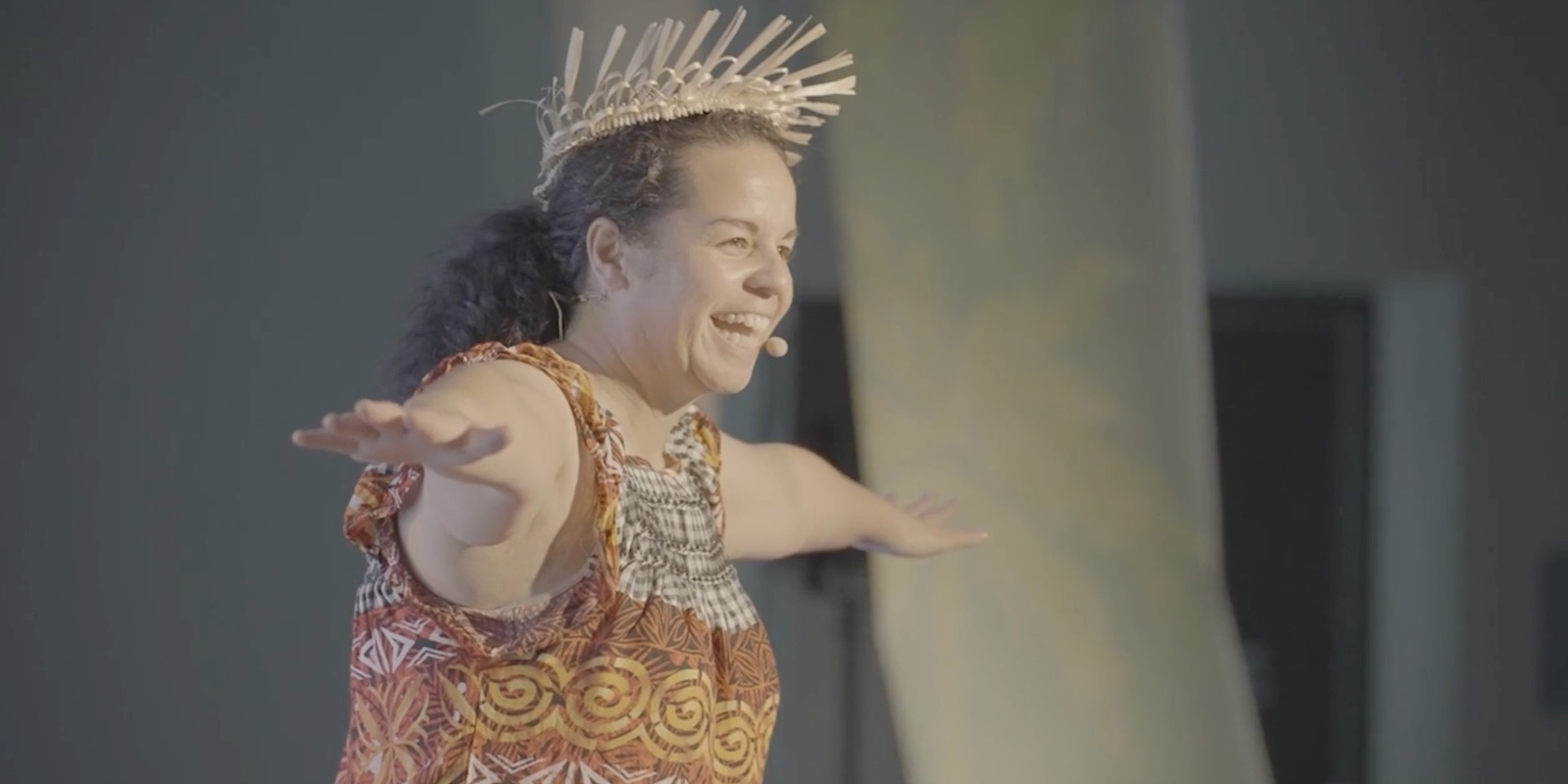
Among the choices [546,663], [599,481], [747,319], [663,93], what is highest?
[663,93]

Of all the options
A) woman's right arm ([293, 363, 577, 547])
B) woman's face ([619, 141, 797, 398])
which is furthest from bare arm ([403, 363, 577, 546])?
woman's face ([619, 141, 797, 398])

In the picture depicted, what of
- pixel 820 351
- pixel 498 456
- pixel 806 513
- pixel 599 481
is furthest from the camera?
pixel 820 351

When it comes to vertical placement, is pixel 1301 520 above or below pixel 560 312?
below

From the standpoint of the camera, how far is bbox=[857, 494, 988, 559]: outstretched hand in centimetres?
180

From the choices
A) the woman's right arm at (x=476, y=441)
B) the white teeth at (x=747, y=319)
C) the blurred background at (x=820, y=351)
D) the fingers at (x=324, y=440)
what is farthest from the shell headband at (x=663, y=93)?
the fingers at (x=324, y=440)

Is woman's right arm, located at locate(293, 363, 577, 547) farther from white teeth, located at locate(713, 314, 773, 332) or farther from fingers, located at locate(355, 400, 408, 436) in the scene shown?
white teeth, located at locate(713, 314, 773, 332)

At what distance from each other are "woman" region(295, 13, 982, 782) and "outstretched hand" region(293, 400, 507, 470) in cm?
3

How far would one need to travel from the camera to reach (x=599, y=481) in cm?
126

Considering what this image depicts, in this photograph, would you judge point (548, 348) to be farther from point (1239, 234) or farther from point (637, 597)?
point (1239, 234)

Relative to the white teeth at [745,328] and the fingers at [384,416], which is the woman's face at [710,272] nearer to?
the white teeth at [745,328]

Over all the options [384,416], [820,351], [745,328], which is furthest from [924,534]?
[384,416]

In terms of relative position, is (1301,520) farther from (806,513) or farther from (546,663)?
(546,663)

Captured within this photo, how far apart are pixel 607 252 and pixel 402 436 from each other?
42 centimetres

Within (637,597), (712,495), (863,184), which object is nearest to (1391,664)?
(863,184)
